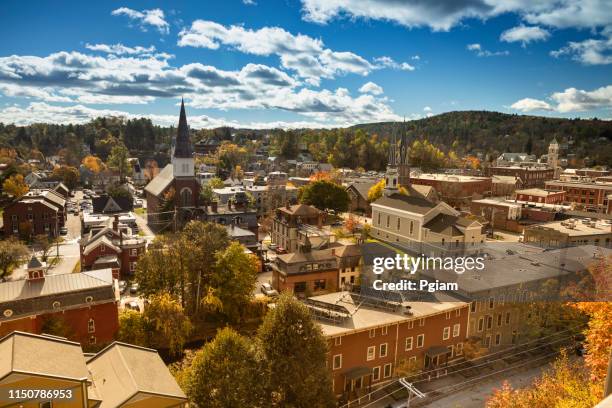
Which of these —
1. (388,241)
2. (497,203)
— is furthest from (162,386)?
(497,203)

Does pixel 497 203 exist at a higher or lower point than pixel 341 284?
higher

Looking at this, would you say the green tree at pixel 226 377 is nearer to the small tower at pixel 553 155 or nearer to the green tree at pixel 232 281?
the green tree at pixel 232 281

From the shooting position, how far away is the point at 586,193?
184ft

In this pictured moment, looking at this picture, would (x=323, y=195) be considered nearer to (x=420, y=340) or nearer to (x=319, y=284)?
(x=319, y=284)

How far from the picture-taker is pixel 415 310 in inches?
763

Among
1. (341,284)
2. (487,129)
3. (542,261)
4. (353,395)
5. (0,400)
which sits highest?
(487,129)

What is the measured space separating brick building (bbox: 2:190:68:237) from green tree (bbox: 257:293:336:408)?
37046 mm

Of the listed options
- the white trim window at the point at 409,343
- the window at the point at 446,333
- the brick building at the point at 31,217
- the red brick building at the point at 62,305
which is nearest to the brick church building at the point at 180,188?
the brick building at the point at 31,217

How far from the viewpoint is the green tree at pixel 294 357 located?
14.4 m

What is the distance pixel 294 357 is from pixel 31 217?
3865 centimetres

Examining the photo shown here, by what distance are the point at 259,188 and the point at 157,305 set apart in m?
36.4

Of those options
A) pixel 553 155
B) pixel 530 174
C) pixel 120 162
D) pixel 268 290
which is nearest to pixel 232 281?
pixel 268 290

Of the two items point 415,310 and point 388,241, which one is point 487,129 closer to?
point 388,241

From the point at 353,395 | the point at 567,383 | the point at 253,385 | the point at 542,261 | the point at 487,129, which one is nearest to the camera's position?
the point at 567,383
